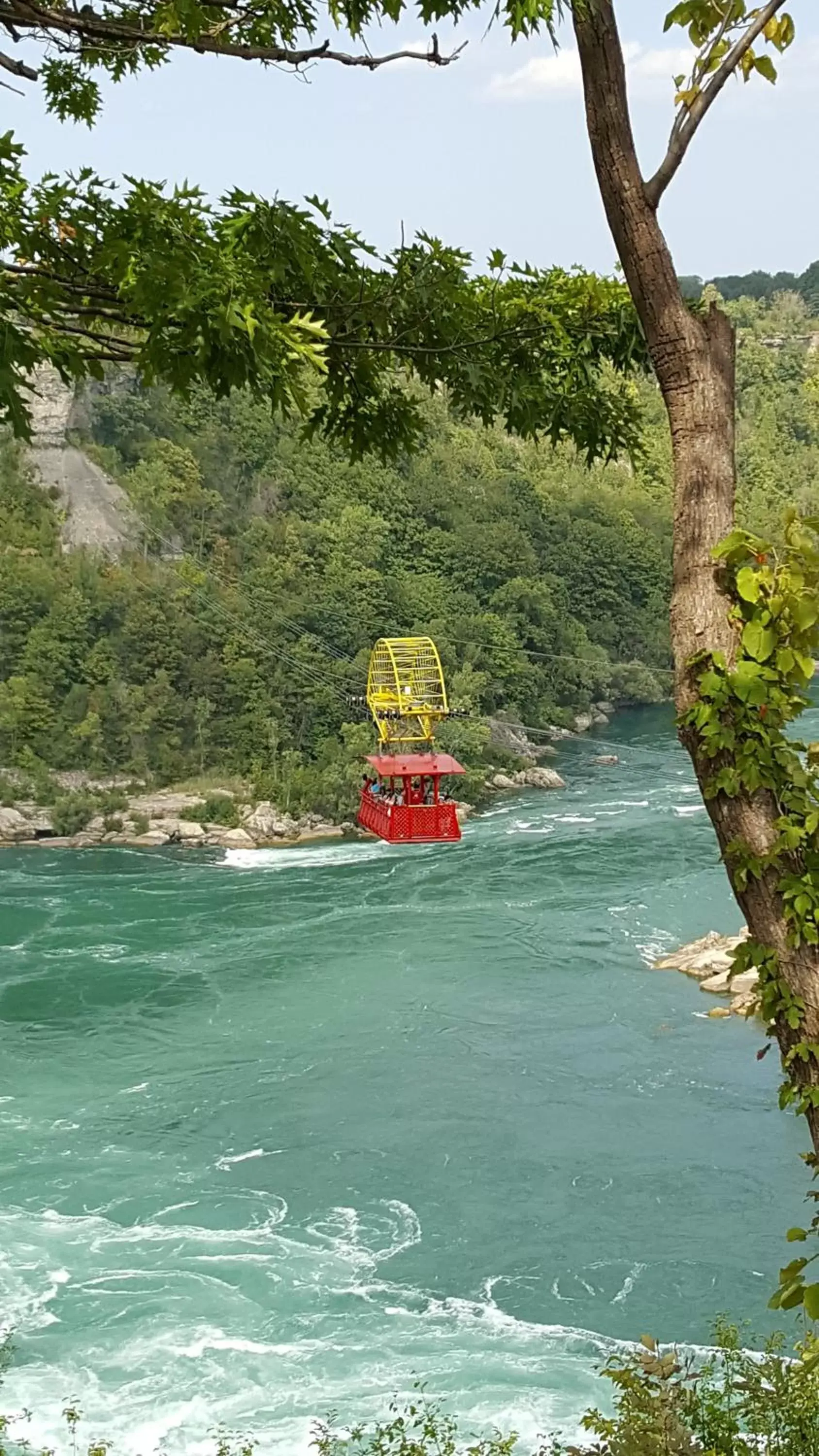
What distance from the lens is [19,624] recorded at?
28891 millimetres

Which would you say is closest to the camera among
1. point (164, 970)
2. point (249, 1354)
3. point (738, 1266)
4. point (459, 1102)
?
point (249, 1354)

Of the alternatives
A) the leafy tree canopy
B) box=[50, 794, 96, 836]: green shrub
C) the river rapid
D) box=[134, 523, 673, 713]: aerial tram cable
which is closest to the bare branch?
the leafy tree canopy

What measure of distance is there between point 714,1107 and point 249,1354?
4.52m

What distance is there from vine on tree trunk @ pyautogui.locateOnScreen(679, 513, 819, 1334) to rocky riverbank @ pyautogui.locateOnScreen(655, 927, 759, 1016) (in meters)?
11.3

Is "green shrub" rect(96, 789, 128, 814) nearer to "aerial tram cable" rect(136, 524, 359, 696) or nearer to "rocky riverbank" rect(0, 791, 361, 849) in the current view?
"rocky riverbank" rect(0, 791, 361, 849)

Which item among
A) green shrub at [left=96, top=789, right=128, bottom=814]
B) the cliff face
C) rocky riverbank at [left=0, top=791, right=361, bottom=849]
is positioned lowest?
rocky riverbank at [left=0, top=791, right=361, bottom=849]

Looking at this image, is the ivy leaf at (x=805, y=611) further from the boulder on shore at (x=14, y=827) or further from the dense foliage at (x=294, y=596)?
the dense foliage at (x=294, y=596)

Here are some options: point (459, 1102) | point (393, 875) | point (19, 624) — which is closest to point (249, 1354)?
point (459, 1102)

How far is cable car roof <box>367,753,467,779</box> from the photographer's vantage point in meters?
12.0

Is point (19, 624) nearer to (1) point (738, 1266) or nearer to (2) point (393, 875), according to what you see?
(2) point (393, 875)

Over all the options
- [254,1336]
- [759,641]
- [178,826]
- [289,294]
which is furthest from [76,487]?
Result: [759,641]

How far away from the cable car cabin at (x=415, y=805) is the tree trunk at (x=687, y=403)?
9967 millimetres

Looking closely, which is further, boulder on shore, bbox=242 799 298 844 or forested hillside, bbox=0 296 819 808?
forested hillside, bbox=0 296 819 808

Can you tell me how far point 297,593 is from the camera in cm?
3178
